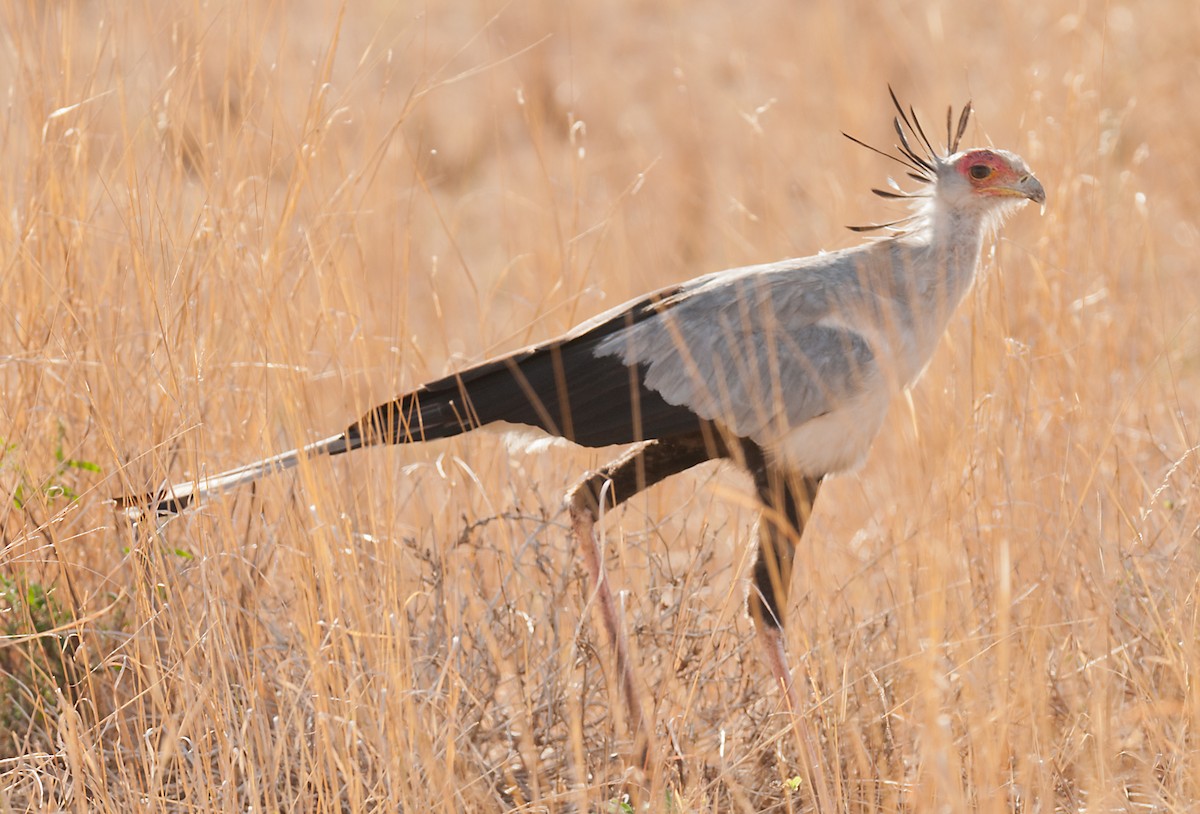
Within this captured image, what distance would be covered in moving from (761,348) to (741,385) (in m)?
0.09

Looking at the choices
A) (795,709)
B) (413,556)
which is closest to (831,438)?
(795,709)

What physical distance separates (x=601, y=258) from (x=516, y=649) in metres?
2.35

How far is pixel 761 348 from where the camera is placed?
113 inches

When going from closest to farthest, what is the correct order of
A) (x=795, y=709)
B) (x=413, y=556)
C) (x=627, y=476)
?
(x=795, y=709), (x=413, y=556), (x=627, y=476)

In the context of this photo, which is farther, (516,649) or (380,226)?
(380,226)

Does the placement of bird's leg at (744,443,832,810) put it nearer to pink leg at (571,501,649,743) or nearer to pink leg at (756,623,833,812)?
pink leg at (756,623,833,812)

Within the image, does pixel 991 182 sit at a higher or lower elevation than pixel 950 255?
higher

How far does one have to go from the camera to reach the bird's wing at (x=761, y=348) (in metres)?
2.83

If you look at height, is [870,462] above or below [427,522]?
below

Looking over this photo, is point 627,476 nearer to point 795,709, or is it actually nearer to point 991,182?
point 795,709

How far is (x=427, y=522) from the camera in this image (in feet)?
11.5

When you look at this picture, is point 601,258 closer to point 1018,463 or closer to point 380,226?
point 380,226

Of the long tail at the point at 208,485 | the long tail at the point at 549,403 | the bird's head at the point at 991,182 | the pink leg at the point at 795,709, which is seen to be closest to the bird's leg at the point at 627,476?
the long tail at the point at 549,403

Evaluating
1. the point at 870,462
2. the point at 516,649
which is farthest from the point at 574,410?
the point at 870,462
